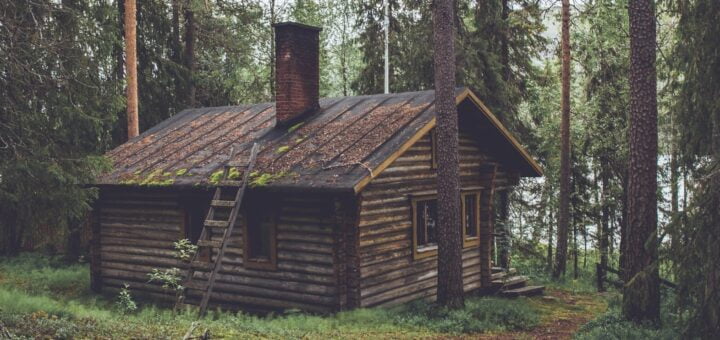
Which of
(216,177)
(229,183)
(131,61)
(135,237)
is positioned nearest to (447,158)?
(229,183)

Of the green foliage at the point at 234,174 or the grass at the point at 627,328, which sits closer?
the grass at the point at 627,328

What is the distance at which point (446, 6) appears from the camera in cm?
1308

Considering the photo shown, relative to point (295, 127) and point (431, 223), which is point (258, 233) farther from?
point (431, 223)

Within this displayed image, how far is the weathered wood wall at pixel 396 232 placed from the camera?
14445mm

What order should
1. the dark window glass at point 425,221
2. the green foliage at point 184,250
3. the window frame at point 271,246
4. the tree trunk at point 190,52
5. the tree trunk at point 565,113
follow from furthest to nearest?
the tree trunk at point 190,52 < the tree trunk at point 565,113 < the dark window glass at point 425,221 < the window frame at point 271,246 < the green foliage at point 184,250

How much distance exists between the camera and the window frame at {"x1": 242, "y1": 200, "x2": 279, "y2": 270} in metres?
15.0

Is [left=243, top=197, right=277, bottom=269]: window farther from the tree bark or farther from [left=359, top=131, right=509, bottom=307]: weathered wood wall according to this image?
the tree bark

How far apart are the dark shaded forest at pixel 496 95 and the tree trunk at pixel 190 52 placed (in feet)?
0.27

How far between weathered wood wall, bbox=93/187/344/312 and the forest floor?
1.80 ft

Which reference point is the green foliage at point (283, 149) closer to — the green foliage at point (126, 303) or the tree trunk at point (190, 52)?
the green foliage at point (126, 303)

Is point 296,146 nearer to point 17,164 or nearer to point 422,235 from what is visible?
point 422,235

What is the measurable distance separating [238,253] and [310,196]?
100 inches

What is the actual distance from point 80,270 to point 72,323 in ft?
41.6

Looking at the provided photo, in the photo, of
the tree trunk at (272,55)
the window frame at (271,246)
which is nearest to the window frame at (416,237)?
the window frame at (271,246)
